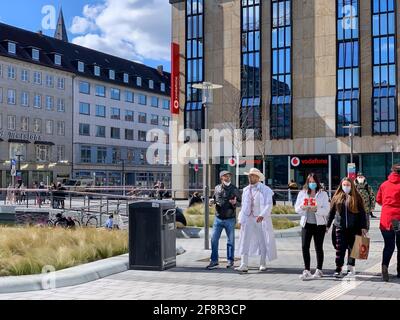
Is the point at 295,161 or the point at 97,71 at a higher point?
the point at 97,71

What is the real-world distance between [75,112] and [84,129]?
10.0 feet

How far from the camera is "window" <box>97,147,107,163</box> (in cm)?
8331

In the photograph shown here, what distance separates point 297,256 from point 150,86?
85.7 metres

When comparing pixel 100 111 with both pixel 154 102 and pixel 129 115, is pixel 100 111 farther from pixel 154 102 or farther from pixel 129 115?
pixel 154 102

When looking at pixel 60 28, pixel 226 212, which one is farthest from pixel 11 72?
pixel 226 212

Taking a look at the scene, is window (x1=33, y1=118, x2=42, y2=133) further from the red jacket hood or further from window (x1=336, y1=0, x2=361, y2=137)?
the red jacket hood

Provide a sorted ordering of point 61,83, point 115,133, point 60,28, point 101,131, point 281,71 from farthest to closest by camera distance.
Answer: point 60,28, point 115,133, point 101,131, point 61,83, point 281,71

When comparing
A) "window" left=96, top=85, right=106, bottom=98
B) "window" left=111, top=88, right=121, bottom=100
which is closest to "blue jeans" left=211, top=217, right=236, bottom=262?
"window" left=96, top=85, right=106, bottom=98

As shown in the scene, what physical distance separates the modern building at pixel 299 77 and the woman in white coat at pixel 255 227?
34.7m

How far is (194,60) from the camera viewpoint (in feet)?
175

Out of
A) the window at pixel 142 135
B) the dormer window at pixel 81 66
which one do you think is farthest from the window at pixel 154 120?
the dormer window at pixel 81 66

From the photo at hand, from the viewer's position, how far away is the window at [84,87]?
80450 millimetres

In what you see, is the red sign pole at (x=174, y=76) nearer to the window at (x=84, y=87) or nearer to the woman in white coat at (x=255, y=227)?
the window at (x=84, y=87)

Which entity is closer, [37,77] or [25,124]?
[25,124]
